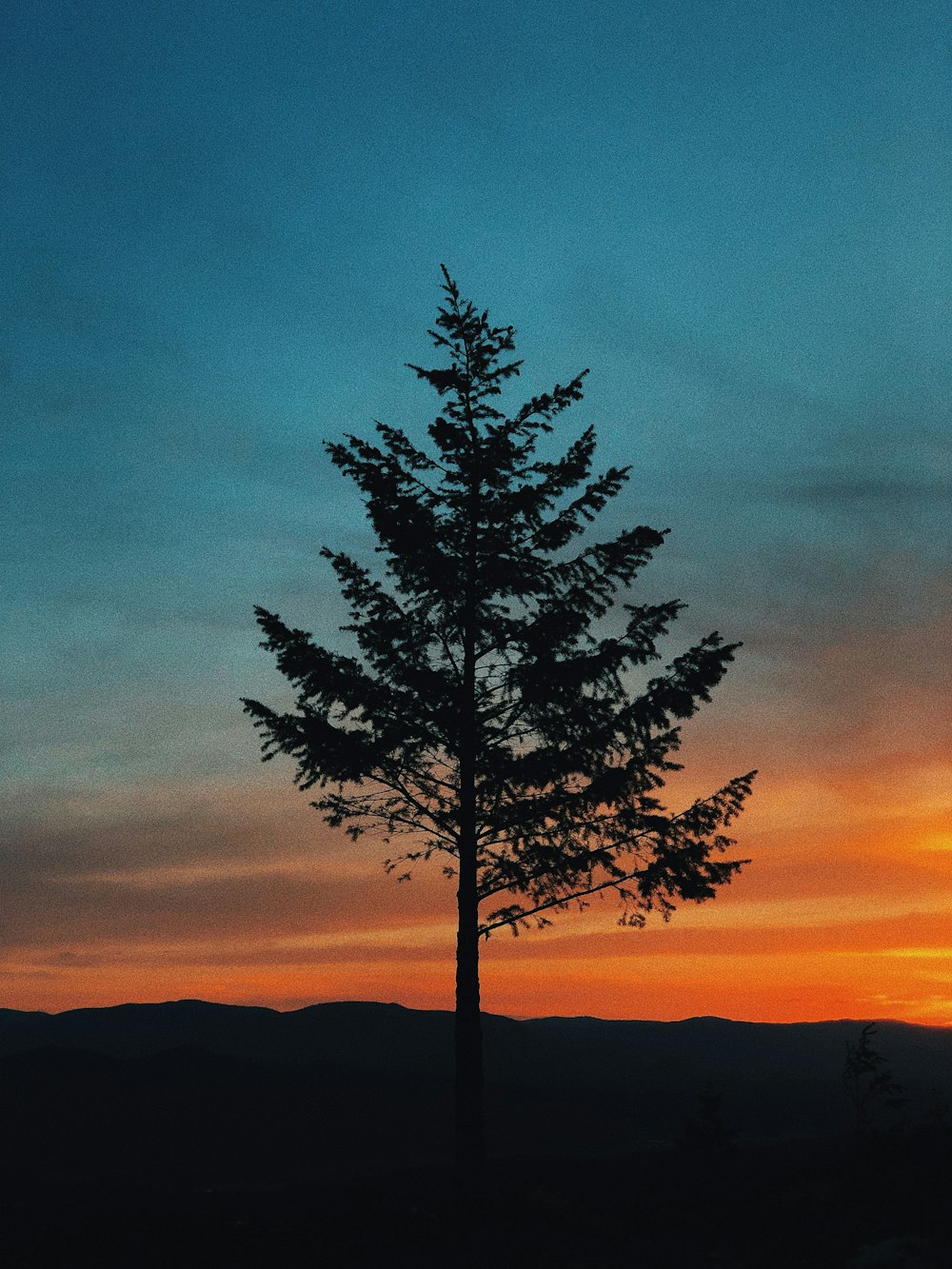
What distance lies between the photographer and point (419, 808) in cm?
2169

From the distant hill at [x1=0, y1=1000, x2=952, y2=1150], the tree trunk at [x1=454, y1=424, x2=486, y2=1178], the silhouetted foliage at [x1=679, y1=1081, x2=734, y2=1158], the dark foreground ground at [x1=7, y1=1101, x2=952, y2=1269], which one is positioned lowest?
the distant hill at [x1=0, y1=1000, x2=952, y2=1150]

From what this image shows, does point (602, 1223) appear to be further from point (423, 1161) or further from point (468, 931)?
point (423, 1161)

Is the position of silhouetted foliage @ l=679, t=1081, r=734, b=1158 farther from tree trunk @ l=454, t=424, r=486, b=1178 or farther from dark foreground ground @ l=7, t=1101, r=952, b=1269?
tree trunk @ l=454, t=424, r=486, b=1178

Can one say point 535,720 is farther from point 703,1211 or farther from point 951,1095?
point 951,1095

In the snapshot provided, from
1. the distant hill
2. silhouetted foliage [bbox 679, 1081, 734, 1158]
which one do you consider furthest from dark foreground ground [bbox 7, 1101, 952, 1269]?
the distant hill

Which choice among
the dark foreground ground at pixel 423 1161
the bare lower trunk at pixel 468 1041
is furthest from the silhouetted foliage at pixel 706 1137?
the bare lower trunk at pixel 468 1041

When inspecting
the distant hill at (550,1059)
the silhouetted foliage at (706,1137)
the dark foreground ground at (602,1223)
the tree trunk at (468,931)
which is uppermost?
the tree trunk at (468,931)

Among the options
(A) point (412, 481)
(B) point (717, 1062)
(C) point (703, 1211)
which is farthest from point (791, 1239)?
(B) point (717, 1062)

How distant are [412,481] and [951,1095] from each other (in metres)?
109

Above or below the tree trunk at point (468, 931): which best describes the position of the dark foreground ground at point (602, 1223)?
below

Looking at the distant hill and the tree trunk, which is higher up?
the tree trunk

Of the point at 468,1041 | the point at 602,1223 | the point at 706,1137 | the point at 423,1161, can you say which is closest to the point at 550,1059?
the point at 423,1161

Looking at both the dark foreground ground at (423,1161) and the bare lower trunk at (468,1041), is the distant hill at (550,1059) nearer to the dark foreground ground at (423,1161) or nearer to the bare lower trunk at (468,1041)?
the dark foreground ground at (423,1161)

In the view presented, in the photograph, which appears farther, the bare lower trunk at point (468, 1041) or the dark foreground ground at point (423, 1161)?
the bare lower trunk at point (468, 1041)
